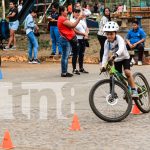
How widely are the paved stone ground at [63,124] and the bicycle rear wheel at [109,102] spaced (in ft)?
0.47

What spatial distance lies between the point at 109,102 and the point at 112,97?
0.11m

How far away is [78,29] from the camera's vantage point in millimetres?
16797

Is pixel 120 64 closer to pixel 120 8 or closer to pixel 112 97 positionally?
pixel 112 97

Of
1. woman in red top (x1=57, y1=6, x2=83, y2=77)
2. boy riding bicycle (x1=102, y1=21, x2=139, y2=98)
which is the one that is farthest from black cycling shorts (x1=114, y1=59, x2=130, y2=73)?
woman in red top (x1=57, y1=6, x2=83, y2=77)

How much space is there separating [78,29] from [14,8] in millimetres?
5407

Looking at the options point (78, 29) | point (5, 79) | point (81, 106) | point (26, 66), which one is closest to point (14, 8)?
point (26, 66)

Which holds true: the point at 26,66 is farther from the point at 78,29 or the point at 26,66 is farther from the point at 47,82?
the point at 47,82

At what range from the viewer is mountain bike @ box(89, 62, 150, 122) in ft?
31.4

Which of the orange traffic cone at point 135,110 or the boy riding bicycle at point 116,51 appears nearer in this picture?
the boy riding bicycle at point 116,51

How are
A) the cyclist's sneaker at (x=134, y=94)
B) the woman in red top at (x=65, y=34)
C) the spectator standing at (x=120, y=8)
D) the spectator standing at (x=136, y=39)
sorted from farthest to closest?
the spectator standing at (x=120, y=8)
the spectator standing at (x=136, y=39)
the woman in red top at (x=65, y=34)
the cyclist's sneaker at (x=134, y=94)

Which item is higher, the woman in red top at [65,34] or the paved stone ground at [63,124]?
the woman in red top at [65,34]

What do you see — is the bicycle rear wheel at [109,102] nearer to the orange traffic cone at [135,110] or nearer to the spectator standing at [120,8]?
the orange traffic cone at [135,110]

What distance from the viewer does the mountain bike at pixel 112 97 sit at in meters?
9.58

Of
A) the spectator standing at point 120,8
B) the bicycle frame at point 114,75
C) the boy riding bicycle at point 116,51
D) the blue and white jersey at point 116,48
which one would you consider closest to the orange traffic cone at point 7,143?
the bicycle frame at point 114,75
